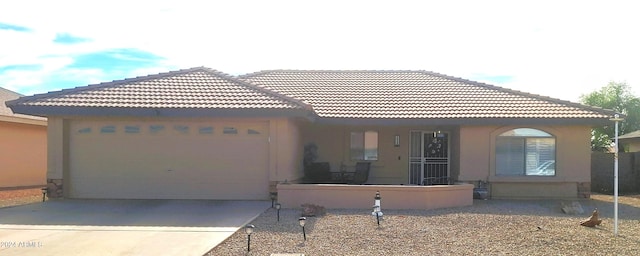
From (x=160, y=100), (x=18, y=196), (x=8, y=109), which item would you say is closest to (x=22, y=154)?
(x=8, y=109)

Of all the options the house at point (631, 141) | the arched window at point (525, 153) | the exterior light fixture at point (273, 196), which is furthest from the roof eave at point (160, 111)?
the house at point (631, 141)

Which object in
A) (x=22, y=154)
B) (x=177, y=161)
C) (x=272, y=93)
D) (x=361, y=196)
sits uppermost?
(x=272, y=93)

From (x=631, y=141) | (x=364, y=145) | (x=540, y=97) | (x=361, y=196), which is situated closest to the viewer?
(x=361, y=196)

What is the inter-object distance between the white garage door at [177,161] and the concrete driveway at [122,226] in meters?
0.53

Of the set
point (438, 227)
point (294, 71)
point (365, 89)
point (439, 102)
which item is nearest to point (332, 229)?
point (438, 227)

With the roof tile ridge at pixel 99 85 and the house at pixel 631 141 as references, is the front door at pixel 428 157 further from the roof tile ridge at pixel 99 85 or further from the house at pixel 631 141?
the house at pixel 631 141

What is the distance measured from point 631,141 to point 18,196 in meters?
26.1

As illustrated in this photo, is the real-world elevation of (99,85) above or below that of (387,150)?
above

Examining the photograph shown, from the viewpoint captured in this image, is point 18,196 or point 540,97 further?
point 540,97

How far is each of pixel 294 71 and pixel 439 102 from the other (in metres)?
6.92

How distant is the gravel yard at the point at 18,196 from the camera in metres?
15.3

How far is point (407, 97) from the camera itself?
62.9 feet

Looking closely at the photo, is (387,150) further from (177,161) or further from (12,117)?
(12,117)

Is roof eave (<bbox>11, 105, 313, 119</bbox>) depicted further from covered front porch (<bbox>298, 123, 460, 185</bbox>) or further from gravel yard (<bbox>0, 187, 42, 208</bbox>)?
covered front porch (<bbox>298, 123, 460, 185</bbox>)
